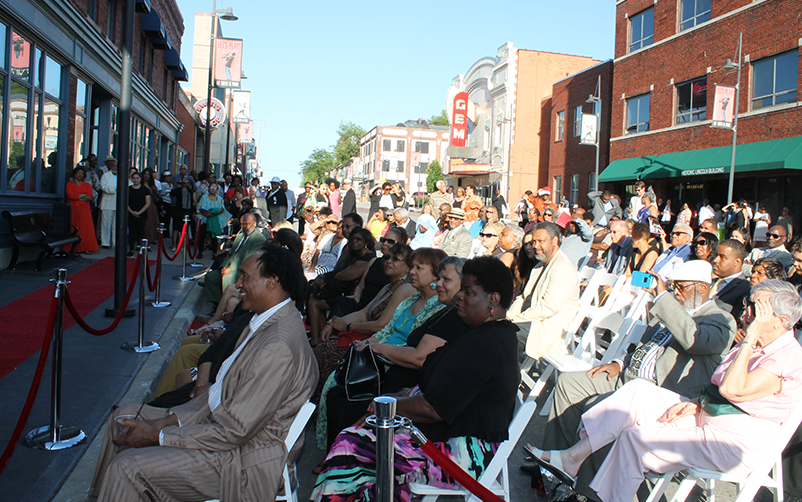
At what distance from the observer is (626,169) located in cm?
2517

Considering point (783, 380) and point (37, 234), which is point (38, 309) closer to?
point (37, 234)

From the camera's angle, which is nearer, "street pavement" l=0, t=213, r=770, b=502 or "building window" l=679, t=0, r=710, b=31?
"street pavement" l=0, t=213, r=770, b=502

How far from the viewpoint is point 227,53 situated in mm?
24594

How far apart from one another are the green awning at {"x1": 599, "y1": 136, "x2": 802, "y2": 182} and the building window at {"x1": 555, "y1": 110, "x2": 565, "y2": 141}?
8315 millimetres

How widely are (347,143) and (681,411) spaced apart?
105584mm

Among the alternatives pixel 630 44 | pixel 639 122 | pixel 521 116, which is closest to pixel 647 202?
pixel 639 122

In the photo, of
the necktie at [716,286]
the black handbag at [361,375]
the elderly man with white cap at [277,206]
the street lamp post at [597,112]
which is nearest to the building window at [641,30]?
the street lamp post at [597,112]

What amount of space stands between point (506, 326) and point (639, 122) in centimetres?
2489

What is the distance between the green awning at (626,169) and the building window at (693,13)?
4.91 metres

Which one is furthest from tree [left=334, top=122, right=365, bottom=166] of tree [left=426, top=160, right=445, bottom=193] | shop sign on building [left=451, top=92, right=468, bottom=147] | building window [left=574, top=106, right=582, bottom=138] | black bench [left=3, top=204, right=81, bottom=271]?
black bench [left=3, top=204, right=81, bottom=271]

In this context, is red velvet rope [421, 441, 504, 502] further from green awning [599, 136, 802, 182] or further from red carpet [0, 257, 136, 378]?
green awning [599, 136, 802, 182]

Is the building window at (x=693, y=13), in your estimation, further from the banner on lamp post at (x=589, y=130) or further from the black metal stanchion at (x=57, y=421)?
the black metal stanchion at (x=57, y=421)

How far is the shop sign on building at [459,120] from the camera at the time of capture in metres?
47.6

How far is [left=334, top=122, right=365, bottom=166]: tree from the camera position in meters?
106
